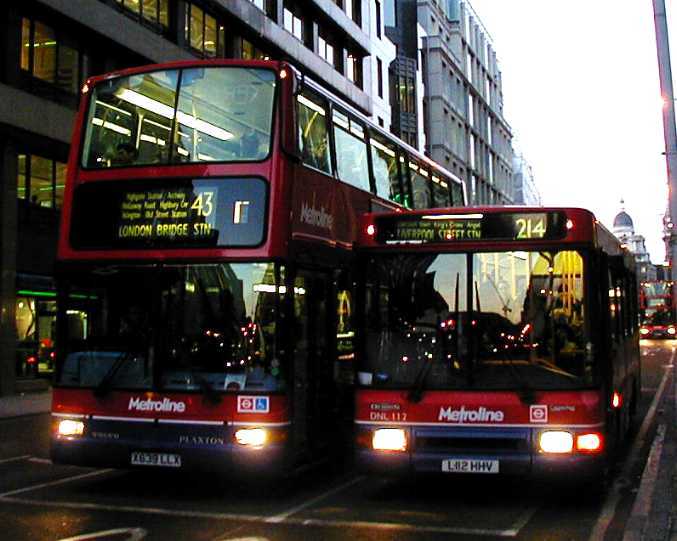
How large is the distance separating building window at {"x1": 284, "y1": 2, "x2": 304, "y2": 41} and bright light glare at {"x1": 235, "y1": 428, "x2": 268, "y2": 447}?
99.7 feet

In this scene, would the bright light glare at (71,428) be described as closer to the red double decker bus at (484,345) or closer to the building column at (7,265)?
the red double decker bus at (484,345)

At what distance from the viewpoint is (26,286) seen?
24672 mm

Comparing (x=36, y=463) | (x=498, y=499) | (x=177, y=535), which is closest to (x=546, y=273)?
(x=498, y=499)

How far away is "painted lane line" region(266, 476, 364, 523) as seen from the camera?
768 cm

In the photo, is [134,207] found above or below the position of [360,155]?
below

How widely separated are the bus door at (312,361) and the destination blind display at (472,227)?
1185mm

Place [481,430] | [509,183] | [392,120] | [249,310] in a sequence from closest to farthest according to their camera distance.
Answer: [481,430]
[249,310]
[392,120]
[509,183]

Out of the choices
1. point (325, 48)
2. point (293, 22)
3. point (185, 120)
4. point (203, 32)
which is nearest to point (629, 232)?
point (325, 48)

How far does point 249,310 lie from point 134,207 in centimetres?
164

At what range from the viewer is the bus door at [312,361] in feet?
29.3

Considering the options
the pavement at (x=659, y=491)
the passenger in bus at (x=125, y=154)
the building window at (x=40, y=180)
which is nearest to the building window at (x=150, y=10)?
the building window at (x=40, y=180)

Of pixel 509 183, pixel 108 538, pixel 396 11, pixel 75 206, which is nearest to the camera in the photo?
pixel 108 538

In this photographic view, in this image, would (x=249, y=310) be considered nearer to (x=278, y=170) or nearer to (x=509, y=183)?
(x=278, y=170)

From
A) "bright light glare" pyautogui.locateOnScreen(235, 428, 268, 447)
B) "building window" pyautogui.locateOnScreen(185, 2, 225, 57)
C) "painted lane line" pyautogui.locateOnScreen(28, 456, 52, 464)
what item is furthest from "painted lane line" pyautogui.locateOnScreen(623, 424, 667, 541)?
"building window" pyautogui.locateOnScreen(185, 2, 225, 57)
